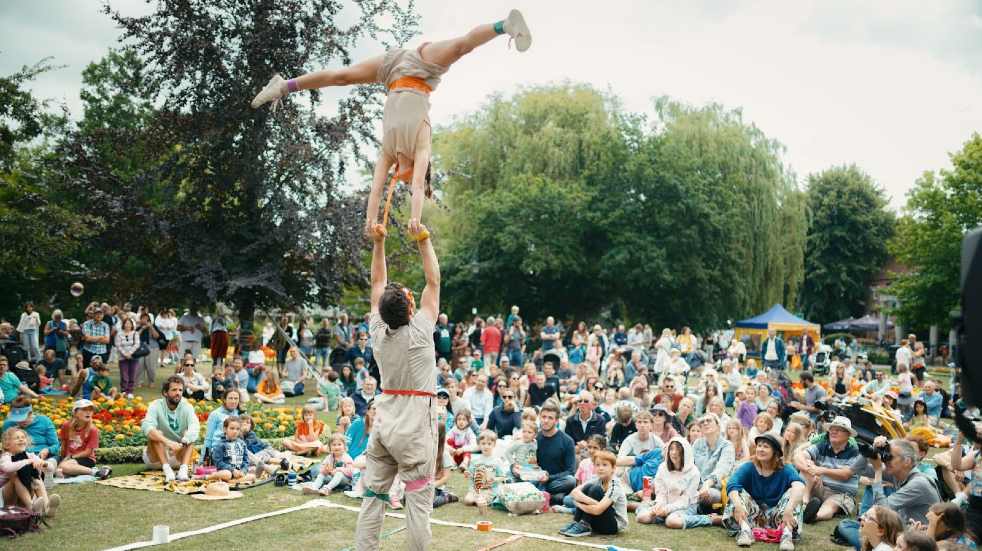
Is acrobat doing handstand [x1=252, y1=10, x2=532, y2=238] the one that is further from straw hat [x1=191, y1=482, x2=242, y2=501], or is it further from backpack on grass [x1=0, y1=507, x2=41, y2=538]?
straw hat [x1=191, y1=482, x2=242, y2=501]

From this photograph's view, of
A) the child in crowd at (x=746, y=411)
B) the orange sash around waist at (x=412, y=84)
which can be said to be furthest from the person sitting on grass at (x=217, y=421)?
the child in crowd at (x=746, y=411)

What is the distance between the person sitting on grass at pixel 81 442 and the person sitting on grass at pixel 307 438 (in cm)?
214

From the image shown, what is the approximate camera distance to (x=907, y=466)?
6629 millimetres

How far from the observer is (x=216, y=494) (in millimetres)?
8164

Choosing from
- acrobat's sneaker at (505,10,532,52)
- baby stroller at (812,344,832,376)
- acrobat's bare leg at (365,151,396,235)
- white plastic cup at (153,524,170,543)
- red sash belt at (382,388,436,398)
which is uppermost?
acrobat's sneaker at (505,10,532,52)

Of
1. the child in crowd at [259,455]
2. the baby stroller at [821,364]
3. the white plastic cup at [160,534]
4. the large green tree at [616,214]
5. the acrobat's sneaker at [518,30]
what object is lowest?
the white plastic cup at [160,534]

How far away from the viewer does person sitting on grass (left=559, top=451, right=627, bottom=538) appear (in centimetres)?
711

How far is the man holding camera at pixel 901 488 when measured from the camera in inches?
253

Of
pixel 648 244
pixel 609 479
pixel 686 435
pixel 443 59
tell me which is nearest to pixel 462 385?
pixel 686 435

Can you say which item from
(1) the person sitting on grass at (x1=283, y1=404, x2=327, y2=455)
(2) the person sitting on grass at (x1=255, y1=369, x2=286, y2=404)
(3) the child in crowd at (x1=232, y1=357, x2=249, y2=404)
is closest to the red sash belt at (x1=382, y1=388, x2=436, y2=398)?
(1) the person sitting on grass at (x1=283, y1=404, x2=327, y2=455)

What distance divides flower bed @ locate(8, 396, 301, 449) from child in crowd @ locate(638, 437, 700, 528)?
5.68m

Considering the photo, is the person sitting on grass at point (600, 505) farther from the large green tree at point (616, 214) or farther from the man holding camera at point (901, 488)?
the large green tree at point (616, 214)

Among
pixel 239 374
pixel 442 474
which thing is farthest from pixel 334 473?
pixel 239 374

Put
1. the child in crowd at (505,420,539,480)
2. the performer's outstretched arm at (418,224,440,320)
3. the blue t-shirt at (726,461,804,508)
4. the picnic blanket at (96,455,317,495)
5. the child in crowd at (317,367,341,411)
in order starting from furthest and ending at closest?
the child in crowd at (317,367,341,411)
the child in crowd at (505,420,539,480)
the picnic blanket at (96,455,317,495)
the blue t-shirt at (726,461,804,508)
the performer's outstretched arm at (418,224,440,320)
